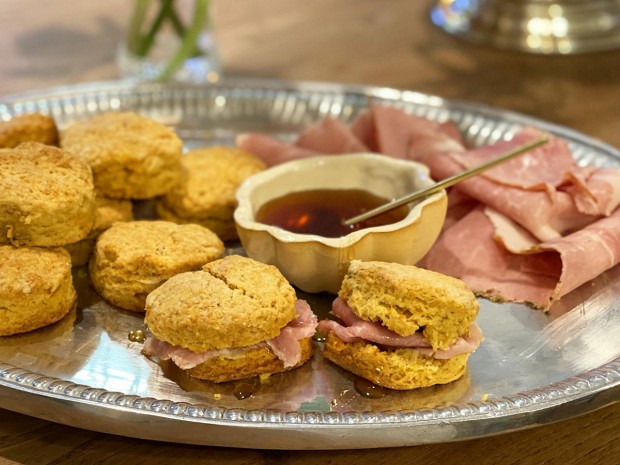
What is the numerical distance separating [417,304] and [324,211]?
0.71 metres

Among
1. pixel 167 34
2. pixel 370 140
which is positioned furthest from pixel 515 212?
pixel 167 34

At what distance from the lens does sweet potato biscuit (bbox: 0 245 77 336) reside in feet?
6.92

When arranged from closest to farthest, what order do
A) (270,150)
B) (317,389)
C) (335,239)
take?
(317,389) → (335,239) → (270,150)

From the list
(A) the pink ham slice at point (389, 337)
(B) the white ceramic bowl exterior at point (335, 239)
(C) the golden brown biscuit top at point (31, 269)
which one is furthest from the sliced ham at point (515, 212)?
(C) the golden brown biscuit top at point (31, 269)

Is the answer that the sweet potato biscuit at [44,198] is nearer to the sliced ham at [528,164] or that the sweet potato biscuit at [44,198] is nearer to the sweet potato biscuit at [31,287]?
the sweet potato biscuit at [31,287]

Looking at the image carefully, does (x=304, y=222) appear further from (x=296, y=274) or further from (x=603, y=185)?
(x=603, y=185)

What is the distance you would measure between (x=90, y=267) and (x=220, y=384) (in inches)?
25.4

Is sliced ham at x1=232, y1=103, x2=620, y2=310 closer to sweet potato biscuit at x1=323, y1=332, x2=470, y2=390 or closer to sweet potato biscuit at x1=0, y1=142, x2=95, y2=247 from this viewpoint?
sweet potato biscuit at x1=323, y1=332, x2=470, y2=390

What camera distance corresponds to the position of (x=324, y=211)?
8.59 feet

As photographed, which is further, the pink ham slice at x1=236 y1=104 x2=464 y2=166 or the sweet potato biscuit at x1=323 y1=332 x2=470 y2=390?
the pink ham slice at x1=236 y1=104 x2=464 y2=166

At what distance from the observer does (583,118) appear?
12.9 feet

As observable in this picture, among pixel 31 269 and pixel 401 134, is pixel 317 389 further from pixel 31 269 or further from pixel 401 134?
pixel 401 134

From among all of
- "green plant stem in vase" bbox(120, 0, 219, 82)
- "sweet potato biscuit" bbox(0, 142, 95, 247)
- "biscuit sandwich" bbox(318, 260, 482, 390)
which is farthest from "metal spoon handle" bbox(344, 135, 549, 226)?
"green plant stem in vase" bbox(120, 0, 219, 82)

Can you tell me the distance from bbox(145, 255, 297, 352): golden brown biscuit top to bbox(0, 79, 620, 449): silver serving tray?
0.14 metres
